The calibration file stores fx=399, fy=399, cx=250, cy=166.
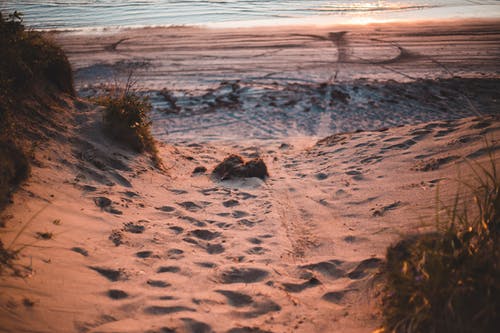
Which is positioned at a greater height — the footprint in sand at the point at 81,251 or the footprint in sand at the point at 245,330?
the footprint in sand at the point at 81,251

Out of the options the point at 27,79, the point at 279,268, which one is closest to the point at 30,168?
the point at 27,79

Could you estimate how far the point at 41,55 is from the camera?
571 cm

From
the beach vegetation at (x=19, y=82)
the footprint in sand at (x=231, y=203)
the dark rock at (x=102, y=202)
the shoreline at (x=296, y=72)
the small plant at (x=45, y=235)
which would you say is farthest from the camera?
the shoreline at (x=296, y=72)

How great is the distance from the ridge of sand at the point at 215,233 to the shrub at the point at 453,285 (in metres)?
0.28

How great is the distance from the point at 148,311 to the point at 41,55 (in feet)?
15.0

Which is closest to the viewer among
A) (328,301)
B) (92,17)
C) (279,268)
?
(328,301)

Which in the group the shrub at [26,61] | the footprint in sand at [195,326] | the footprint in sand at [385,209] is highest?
the shrub at [26,61]

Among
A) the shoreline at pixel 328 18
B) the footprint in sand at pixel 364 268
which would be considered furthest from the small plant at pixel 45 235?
the shoreline at pixel 328 18

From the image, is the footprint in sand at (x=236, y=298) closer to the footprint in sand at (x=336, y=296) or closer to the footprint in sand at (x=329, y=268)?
the footprint in sand at (x=336, y=296)

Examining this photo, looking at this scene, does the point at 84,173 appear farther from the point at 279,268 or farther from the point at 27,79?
the point at 279,268

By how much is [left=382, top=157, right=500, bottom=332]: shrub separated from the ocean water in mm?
19476

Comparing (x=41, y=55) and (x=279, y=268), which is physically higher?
(x=41, y=55)

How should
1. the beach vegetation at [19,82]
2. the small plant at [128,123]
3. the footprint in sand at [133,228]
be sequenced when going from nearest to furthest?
the beach vegetation at [19,82] < the footprint in sand at [133,228] < the small plant at [128,123]

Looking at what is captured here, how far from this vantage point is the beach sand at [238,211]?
2729mm
